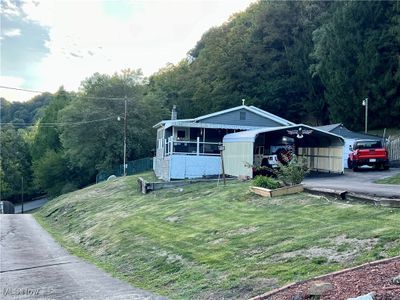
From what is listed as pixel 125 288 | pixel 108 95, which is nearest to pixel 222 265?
pixel 125 288

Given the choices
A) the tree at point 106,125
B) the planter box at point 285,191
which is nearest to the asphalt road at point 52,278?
the planter box at point 285,191

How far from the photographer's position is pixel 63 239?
829 inches

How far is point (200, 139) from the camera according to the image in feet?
104

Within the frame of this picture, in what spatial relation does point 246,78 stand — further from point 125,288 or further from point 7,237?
point 125,288

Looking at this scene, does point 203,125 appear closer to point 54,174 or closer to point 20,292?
point 20,292

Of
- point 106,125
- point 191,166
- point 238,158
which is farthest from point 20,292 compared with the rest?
point 106,125

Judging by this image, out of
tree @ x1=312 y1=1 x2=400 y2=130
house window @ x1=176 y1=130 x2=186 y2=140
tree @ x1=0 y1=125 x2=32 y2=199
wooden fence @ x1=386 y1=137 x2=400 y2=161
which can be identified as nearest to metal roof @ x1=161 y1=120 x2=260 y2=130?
house window @ x1=176 y1=130 x2=186 y2=140

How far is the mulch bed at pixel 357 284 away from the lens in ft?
18.7

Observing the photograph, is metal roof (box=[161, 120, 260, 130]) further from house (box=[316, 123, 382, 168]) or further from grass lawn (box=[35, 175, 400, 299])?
grass lawn (box=[35, 175, 400, 299])

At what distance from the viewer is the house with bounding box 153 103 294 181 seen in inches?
1184

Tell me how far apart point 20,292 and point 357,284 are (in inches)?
279

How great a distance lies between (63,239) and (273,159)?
A: 38.5 feet

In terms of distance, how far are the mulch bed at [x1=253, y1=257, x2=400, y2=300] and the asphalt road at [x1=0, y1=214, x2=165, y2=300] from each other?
2.99m

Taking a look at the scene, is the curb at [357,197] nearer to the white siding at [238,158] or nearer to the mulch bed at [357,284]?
the mulch bed at [357,284]
